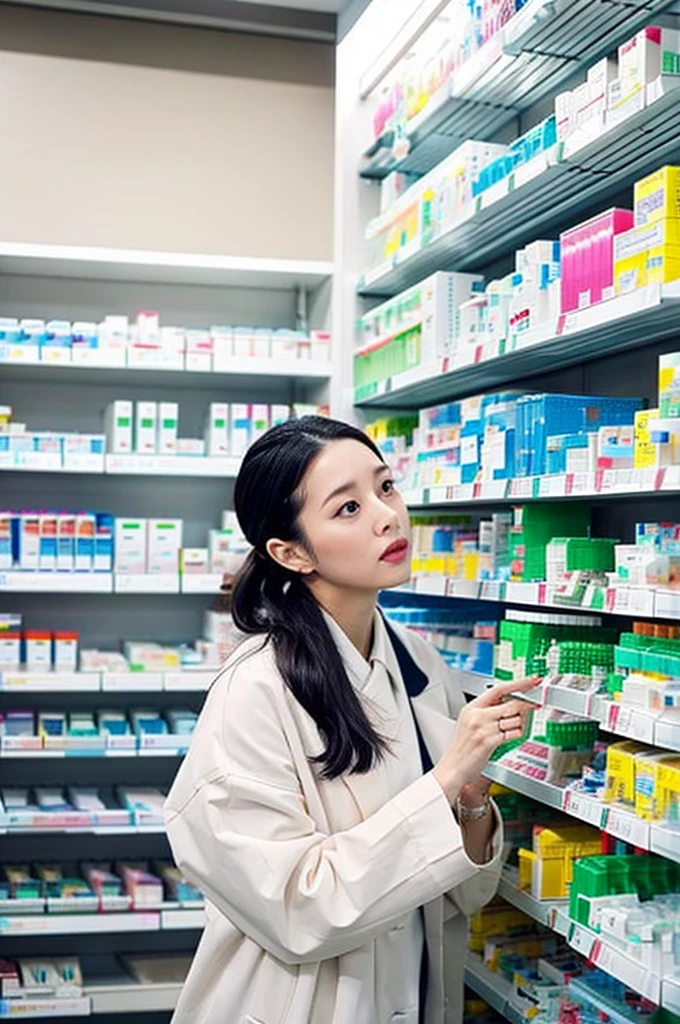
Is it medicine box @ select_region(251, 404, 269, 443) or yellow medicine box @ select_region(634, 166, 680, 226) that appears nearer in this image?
yellow medicine box @ select_region(634, 166, 680, 226)

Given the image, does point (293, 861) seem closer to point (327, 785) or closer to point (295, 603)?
point (327, 785)

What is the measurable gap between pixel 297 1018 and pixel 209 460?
8.98 feet

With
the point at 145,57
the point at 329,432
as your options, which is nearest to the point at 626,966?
the point at 329,432

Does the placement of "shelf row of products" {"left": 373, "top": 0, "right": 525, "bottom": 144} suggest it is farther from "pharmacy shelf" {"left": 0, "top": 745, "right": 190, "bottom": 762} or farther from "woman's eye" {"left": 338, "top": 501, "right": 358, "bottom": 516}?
"pharmacy shelf" {"left": 0, "top": 745, "right": 190, "bottom": 762}

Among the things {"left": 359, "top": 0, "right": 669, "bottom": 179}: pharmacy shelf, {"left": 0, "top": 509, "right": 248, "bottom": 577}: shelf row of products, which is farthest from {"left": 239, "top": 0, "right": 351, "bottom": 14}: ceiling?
{"left": 0, "top": 509, "right": 248, "bottom": 577}: shelf row of products

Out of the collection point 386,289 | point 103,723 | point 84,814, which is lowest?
point 84,814

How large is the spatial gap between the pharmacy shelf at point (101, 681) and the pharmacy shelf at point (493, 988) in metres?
1.62

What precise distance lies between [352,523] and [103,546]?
240 cm

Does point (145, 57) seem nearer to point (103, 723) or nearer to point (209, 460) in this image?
point (209, 460)

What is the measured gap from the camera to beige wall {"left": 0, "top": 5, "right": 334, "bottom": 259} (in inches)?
212

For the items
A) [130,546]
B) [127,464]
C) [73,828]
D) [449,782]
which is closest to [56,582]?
[130,546]

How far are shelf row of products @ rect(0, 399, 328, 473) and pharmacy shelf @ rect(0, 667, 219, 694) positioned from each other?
2.49ft

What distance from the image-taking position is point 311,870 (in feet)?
8.14

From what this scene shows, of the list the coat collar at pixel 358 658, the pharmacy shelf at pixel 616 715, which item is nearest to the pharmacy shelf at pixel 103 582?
the pharmacy shelf at pixel 616 715
